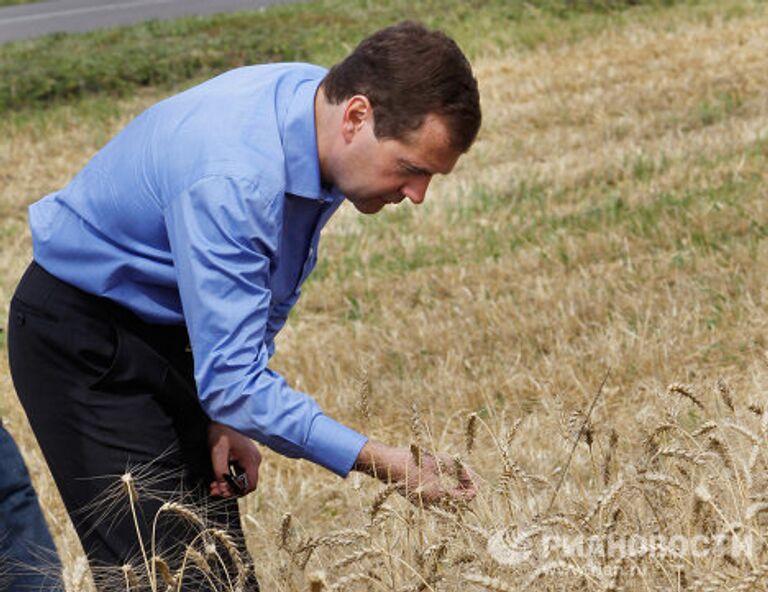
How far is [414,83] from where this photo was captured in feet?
10.4

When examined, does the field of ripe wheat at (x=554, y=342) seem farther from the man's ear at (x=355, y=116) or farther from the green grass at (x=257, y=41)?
the green grass at (x=257, y=41)

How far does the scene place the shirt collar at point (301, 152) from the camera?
332 centimetres

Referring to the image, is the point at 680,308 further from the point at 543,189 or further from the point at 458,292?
the point at 543,189

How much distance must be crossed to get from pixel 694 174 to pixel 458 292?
192 cm

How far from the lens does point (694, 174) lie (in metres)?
8.12

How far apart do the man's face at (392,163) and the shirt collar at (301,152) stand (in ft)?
0.22

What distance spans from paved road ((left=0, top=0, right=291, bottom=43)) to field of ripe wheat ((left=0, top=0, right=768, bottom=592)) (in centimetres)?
638

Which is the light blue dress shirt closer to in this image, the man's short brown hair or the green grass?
the man's short brown hair

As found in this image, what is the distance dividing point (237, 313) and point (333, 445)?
36cm


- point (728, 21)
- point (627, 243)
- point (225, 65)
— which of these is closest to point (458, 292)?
point (627, 243)

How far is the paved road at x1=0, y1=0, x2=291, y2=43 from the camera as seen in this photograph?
58.6 ft

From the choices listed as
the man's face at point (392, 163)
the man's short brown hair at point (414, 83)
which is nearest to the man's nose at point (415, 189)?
the man's face at point (392, 163)

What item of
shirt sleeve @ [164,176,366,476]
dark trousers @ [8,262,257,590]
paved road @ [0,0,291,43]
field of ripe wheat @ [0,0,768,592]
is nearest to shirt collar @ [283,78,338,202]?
shirt sleeve @ [164,176,366,476]

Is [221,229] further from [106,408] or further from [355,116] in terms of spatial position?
[106,408]
